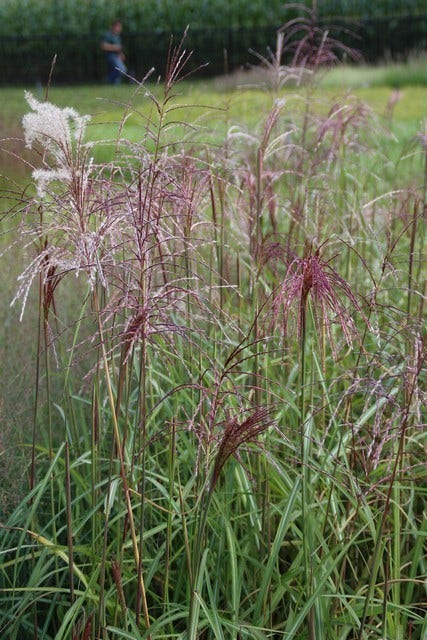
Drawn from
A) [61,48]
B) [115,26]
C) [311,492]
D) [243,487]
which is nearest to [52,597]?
[243,487]

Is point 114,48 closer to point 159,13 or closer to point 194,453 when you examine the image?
point 159,13

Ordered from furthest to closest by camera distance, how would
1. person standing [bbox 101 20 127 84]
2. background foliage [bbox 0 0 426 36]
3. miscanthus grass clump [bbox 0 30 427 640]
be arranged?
1. background foliage [bbox 0 0 426 36]
2. person standing [bbox 101 20 127 84]
3. miscanthus grass clump [bbox 0 30 427 640]

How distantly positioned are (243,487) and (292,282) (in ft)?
2.23

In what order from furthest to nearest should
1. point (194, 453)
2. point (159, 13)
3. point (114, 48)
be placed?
1. point (159, 13)
2. point (114, 48)
3. point (194, 453)

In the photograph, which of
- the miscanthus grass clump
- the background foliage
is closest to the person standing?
the background foliage

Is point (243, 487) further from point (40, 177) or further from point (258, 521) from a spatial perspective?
point (40, 177)

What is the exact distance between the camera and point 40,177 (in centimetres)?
145

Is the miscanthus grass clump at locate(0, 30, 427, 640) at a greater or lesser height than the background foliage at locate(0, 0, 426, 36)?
greater

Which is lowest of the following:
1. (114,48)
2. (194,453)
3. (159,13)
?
(114,48)

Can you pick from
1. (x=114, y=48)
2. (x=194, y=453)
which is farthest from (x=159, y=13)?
(x=194, y=453)

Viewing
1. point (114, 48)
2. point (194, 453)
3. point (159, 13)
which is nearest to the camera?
point (194, 453)

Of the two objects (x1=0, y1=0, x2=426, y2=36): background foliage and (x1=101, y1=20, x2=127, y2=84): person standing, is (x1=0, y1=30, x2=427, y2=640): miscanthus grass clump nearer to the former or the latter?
(x1=101, y1=20, x2=127, y2=84): person standing

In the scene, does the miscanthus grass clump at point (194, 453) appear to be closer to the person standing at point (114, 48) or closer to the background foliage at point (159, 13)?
the person standing at point (114, 48)

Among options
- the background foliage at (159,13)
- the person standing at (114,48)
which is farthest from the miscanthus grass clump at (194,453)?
the background foliage at (159,13)
